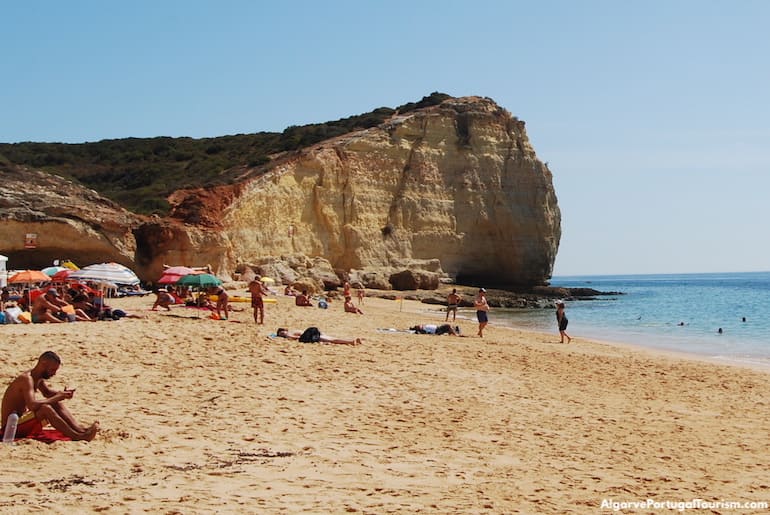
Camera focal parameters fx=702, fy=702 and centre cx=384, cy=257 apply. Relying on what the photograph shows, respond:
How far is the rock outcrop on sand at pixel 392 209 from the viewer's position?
31672mm

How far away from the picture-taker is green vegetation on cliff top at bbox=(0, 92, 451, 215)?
154 feet

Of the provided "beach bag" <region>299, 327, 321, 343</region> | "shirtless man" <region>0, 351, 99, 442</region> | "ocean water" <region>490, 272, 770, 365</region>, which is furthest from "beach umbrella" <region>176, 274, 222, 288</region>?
"shirtless man" <region>0, 351, 99, 442</region>

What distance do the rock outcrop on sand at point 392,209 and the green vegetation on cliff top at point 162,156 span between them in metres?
3.79

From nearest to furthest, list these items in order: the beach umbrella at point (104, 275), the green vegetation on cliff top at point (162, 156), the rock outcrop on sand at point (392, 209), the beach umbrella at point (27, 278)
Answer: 1. the beach umbrella at point (104, 275)
2. the beach umbrella at point (27, 278)
3. the rock outcrop on sand at point (392, 209)
4. the green vegetation on cliff top at point (162, 156)

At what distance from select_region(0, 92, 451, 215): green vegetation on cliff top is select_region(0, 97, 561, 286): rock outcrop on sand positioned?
3793 millimetres

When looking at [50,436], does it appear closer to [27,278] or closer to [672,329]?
[27,278]

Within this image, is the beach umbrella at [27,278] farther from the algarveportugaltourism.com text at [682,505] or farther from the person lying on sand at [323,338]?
the algarveportugaltourism.com text at [682,505]

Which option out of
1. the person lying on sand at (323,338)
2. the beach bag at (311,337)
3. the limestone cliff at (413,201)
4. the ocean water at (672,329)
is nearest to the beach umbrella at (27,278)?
the person lying on sand at (323,338)

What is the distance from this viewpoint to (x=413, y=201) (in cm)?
4650

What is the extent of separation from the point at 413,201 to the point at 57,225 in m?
23.3

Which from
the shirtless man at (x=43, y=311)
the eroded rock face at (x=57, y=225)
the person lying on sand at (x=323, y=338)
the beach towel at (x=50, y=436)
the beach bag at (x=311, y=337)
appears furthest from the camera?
the eroded rock face at (x=57, y=225)

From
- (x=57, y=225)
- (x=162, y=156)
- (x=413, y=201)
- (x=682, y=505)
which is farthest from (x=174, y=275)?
(x=162, y=156)

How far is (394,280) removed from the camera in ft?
136

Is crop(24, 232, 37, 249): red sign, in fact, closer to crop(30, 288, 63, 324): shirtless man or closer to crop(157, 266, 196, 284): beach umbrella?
crop(157, 266, 196, 284): beach umbrella
